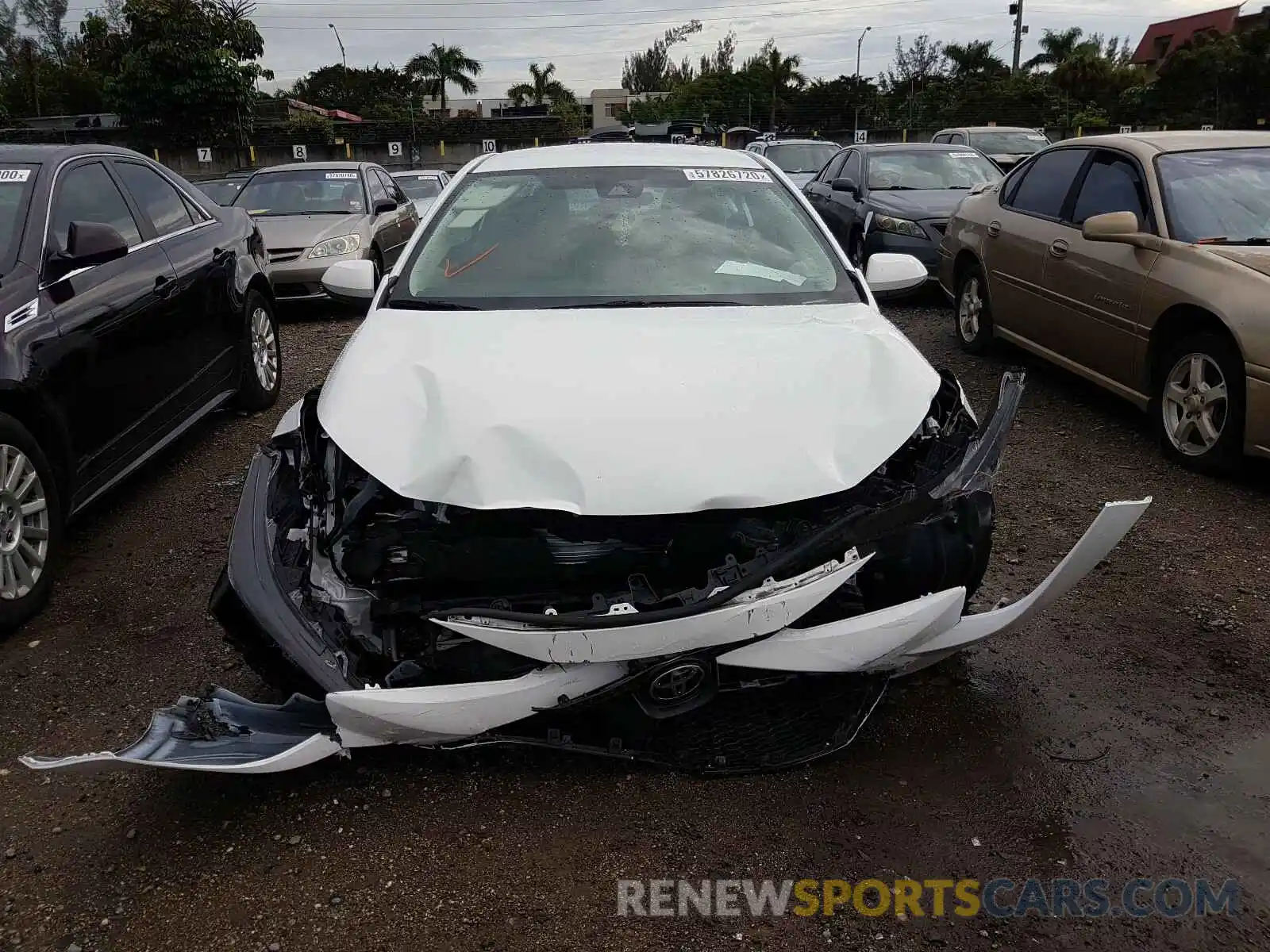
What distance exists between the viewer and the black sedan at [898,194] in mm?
9094

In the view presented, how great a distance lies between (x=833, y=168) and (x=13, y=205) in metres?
8.92

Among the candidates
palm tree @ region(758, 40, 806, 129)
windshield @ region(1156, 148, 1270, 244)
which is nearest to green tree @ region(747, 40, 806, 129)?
palm tree @ region(758, 40, 806, 129)

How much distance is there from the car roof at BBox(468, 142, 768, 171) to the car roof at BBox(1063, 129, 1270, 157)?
2535 mm

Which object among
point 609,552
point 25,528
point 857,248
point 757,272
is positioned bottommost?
point 25,528

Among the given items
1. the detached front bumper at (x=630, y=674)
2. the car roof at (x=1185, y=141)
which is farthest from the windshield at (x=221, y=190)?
the detached front bumper at (x=630, y=674)

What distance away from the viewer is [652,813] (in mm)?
2582

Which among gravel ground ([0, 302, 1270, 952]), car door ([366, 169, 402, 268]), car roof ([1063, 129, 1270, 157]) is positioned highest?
car roof ([1063, 129, 1270, 157])

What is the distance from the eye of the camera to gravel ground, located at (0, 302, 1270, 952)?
7.30 feet

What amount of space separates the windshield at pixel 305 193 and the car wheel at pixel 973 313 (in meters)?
5.96

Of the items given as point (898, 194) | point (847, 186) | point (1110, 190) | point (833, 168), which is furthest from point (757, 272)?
point (833, 168)

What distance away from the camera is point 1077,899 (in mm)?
2270

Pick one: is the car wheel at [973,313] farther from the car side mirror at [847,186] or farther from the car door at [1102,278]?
the car side mirror at [847,186]

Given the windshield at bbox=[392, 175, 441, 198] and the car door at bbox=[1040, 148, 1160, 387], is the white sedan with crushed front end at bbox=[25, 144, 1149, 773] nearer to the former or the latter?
the car door at bbox=[1040, 148, 1160, 387]

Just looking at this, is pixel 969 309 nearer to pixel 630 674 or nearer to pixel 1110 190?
pixel 1110 190
